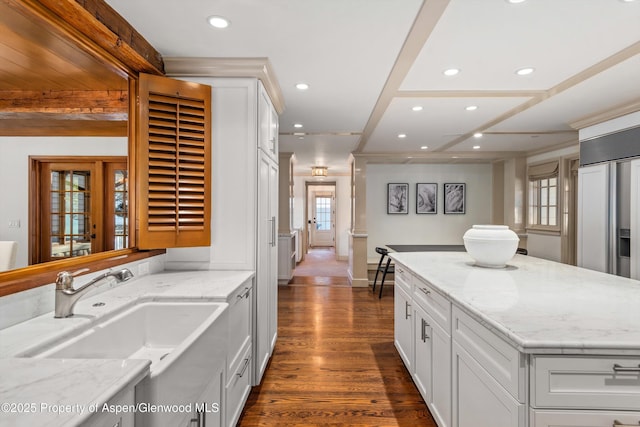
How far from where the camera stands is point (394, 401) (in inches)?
87.9

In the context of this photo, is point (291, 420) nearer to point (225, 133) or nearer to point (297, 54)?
point (225, 133)

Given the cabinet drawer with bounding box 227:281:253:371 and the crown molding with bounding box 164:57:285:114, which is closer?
the cabinet drawer with bounding box 227:281:253:371

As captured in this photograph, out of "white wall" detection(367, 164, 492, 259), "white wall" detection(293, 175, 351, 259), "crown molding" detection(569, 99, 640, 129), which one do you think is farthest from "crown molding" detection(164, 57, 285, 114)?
"white wall" detection(293, 175, 351, 259)

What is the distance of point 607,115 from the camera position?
10.8 ft

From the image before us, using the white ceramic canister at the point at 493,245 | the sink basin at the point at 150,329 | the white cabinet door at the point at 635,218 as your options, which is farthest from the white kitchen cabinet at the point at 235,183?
the white cabinet door at the point at 635,218

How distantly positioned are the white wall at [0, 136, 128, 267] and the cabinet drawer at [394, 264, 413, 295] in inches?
90.6

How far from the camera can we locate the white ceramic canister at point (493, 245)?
87.1 inches

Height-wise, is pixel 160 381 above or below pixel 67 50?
below

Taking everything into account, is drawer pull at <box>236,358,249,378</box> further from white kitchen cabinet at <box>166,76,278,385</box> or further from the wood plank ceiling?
the wood plank ceiling

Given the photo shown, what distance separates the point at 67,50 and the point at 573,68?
10.8 ft

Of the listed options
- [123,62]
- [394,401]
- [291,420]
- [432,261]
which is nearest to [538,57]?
[432,261]

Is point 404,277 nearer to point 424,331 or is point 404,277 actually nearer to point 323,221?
point 424,331

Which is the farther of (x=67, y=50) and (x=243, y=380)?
(x=243, y=380)

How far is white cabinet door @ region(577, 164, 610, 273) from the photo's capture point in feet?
11.3
